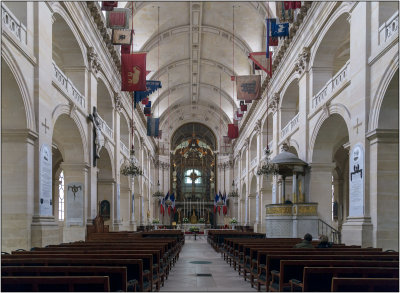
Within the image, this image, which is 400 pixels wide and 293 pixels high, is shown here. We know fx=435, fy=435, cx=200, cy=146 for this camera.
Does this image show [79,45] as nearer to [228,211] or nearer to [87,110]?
[87,110]

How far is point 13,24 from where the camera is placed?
11.0 meters

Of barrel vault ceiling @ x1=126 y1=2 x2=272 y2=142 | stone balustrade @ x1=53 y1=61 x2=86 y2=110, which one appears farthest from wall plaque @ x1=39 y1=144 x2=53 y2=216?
barrel vault ceiling @ x1=126 y1=2 x2=272 y2=142

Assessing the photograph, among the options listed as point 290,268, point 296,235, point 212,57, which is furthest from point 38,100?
point 212,57

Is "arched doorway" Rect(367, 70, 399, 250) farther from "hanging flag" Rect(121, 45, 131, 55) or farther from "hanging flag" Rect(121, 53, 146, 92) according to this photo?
"hanging flag" Rect(121, 45, 131, 55)

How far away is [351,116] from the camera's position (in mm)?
13969

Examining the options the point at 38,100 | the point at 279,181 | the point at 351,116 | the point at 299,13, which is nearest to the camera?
the point at 38,100

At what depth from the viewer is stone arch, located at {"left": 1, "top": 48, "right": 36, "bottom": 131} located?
10358mm

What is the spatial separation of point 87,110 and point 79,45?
2827 millimetres

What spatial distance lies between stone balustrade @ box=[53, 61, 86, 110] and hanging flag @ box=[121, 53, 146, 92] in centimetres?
245

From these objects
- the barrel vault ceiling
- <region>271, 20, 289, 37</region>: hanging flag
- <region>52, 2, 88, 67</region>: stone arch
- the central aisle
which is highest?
the barrel vault ceiling

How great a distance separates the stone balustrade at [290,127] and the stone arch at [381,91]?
28.9ft

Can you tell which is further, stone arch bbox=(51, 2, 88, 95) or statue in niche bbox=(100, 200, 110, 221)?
statue in niche bbox=(100, 200, 110, 221)

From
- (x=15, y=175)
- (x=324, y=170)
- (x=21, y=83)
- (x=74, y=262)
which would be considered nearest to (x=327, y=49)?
(x=324, y=170)

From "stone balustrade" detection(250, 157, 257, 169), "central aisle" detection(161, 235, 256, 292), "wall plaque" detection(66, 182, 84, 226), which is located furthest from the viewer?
"stone balustrade" detection(250, 157, 257, 169)
